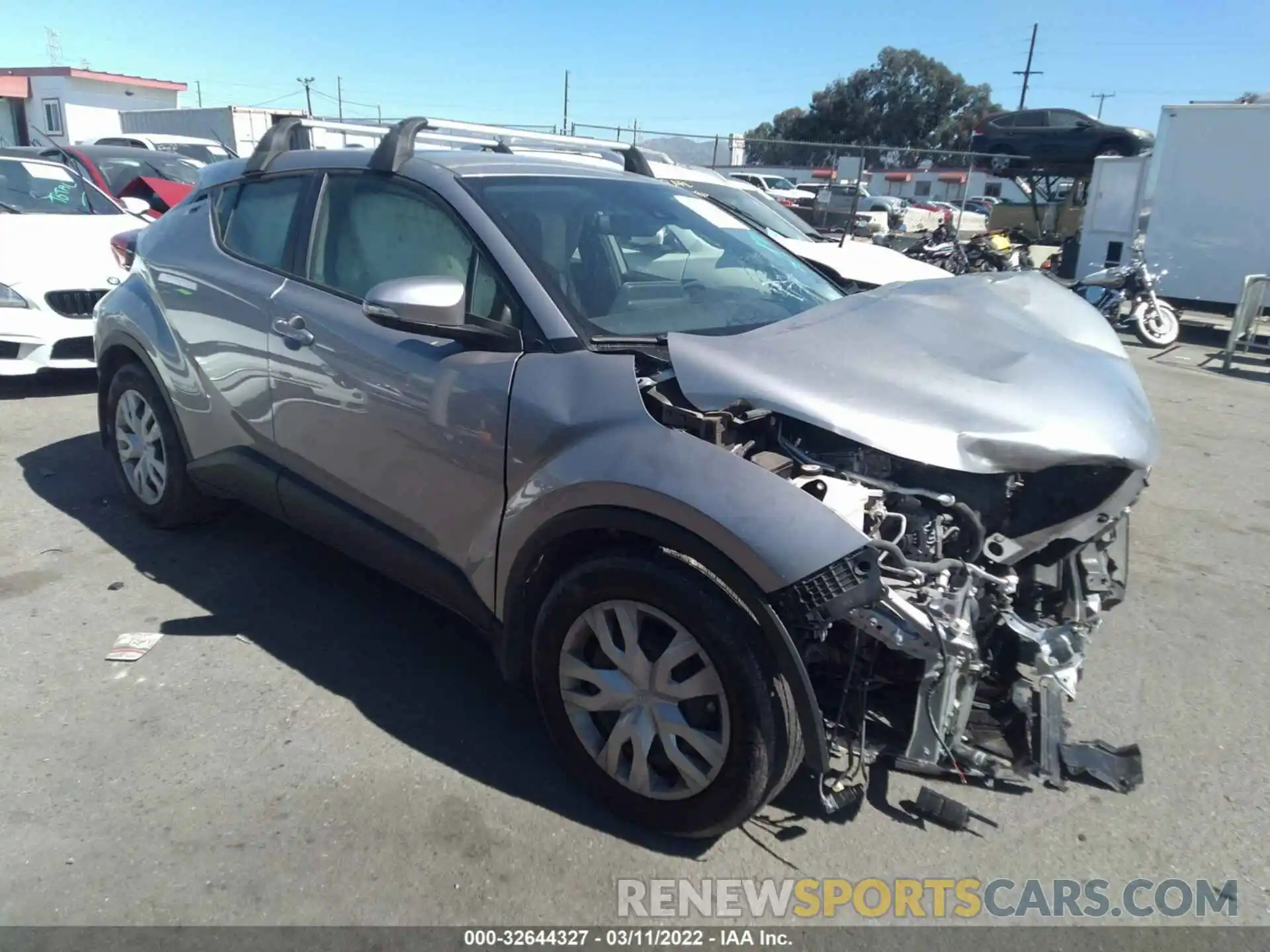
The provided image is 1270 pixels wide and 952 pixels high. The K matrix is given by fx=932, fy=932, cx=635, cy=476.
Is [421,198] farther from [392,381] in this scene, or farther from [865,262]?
[865,262]

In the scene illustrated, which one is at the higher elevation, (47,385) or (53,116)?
(53,116)

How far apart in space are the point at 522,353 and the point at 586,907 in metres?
1.58

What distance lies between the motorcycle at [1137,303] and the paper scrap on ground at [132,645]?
38.0ft

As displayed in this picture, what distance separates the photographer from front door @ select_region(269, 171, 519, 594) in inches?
115

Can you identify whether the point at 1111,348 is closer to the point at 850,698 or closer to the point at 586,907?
the point at 850,698

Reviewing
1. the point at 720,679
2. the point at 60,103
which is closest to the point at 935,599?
the point at 720,679

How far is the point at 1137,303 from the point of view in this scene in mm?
12398

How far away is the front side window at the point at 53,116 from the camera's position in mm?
38531

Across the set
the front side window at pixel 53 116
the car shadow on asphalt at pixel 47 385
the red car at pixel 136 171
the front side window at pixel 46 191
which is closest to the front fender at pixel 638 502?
the car shadow on asphalt at pixel 47 385

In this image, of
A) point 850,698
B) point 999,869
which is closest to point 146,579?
point 850,698

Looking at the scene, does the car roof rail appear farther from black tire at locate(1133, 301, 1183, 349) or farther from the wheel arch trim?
black tire at locate(1133, 301, 1183, 349)

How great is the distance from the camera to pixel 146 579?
4152 mm

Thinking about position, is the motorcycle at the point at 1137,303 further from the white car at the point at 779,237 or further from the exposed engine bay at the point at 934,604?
the exposed engine bay at the point at 934,604

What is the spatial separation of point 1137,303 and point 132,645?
498 inches
